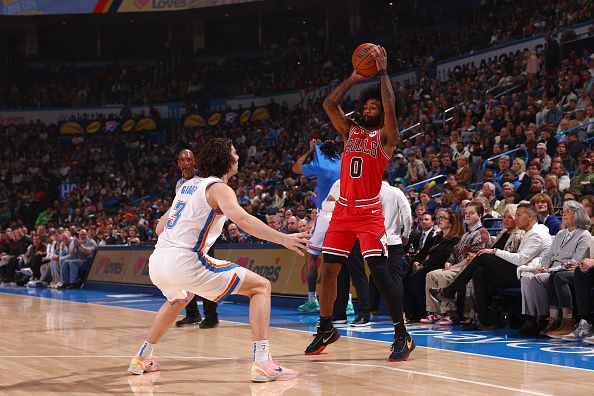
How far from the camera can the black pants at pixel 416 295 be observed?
9586 mm

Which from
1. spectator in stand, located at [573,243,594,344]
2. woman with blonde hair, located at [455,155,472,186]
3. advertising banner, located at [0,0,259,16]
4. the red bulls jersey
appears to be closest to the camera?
the red bulls jersey

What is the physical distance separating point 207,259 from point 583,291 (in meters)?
3.76

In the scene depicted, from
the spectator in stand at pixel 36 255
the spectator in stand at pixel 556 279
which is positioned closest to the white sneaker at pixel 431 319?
the spectator in stand at pixel 556 279

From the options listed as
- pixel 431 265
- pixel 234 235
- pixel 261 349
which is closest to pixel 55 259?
pixel 234 235

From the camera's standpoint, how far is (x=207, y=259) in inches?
223

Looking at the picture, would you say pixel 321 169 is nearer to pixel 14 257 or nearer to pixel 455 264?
pixel 455 264

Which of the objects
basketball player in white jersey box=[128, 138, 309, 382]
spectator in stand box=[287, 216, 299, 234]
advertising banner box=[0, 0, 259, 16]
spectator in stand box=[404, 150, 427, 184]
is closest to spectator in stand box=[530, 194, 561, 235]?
spectator in stand box=[287, 216, 299, 234]

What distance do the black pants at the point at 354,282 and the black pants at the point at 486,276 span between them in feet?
3.53

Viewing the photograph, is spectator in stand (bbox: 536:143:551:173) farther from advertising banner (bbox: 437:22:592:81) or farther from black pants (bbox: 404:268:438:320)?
advertising banner (bbox: 437:22:592:81)

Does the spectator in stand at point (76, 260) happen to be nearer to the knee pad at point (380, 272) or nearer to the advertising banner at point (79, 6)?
the knee pad at point (380, 272)

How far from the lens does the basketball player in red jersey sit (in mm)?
6367

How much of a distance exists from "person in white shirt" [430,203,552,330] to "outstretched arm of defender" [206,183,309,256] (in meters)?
3.65

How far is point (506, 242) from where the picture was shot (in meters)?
8.68

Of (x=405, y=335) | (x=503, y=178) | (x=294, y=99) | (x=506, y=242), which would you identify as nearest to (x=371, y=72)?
(x=405, y=335)
